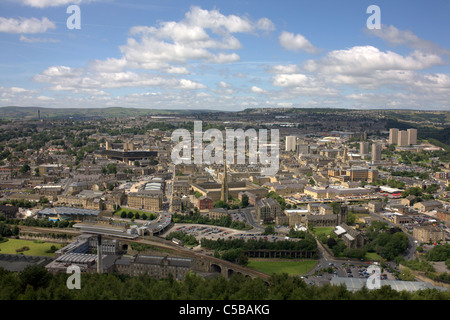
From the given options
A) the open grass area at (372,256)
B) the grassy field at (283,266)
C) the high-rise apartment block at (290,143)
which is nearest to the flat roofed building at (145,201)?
the grassy field at (283,266)

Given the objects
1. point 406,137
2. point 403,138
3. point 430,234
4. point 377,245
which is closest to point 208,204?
point 377,245

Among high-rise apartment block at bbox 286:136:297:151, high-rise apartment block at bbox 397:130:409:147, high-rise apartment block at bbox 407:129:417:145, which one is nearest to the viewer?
high-rise apartment block at bbox 286:136:297:151

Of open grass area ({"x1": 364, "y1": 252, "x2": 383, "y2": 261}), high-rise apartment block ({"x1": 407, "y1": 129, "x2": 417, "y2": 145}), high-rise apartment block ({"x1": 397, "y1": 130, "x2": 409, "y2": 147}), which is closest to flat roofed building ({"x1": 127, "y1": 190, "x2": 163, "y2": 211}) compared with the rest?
Result: open grass area ({"x1": 364, "y1": 252, "x2": 383, "y2": 261})

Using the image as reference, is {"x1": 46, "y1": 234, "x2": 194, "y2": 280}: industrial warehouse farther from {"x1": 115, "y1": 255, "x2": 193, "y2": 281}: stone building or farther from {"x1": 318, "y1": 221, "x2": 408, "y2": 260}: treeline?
{"x1": 318, "y1": 221, "x2": 408, "y2": 260}: treeline

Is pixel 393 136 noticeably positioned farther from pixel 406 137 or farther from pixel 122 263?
pixel 122 263

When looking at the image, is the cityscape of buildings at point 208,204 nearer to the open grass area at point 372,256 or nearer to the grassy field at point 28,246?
the open grass area at point 372,256

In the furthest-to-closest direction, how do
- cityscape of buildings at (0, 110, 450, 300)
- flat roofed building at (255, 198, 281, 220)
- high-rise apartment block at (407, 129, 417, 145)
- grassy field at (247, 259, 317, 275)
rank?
high-rise apartment block at (407, 129, 417, 145)
flat roofed building at (255, 198, 281, 220)
cityscape of buildings at (0, 110, 450, 300)
grassy field at (247, 259, 317, 275)

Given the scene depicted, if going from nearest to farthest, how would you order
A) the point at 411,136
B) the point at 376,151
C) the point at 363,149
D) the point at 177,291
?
the point at 177,291 < the point at 376,151 < the point at 363,149 < the point at 411,136
